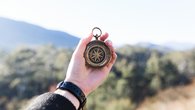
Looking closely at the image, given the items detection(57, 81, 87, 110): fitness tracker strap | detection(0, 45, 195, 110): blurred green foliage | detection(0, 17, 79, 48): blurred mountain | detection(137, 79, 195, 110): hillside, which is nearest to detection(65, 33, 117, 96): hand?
detection(57, 81, 87, 110): fitness tracker strap

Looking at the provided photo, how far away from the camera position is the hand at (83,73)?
186 centimetres

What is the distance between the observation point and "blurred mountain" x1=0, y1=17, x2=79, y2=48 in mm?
49781

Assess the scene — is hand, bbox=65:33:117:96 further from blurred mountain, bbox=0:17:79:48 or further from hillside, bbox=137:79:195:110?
blurred mountain, bbox=0:17:79:48

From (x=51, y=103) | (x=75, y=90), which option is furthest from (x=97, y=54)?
(x=51, y=103)

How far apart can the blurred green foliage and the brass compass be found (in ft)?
66.5

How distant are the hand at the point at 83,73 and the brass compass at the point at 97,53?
6cm

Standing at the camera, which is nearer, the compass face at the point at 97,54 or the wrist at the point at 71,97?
the wrist at the point at 71,97

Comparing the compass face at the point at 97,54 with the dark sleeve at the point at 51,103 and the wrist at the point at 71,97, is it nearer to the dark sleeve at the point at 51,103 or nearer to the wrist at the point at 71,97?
the wrist at the point at 71,97

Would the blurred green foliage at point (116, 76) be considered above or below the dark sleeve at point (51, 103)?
below

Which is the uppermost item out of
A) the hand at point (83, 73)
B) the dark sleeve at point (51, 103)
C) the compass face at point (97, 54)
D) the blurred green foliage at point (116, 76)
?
the dark sleeve at point (51, 103)

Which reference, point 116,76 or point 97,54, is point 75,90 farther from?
point 116,76

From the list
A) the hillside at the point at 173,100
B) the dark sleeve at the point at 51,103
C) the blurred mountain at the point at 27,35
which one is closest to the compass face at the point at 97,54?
the dark sleeve at the point at 51,103

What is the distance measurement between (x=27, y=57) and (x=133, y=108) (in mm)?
10281

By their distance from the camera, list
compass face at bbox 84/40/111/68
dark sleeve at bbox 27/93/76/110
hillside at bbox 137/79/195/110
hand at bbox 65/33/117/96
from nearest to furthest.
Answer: dark sleeve at bbox 27/93/76/110 → hand at bbox 65/33/117/96 → compass face at bbox 84/40/111/68 → hillside at bbox 137/79/195/110
